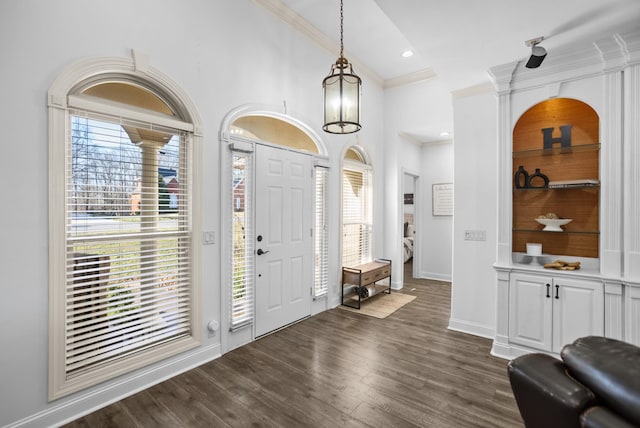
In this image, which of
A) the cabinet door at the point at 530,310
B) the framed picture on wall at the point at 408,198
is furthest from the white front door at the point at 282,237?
the framed picture on wall at the point at 408,198

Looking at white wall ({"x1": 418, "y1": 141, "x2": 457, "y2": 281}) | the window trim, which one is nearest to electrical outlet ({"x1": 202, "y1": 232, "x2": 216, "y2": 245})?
the window trim

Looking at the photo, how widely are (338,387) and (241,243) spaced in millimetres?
1660

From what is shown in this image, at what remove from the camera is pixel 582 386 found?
3.33 feet

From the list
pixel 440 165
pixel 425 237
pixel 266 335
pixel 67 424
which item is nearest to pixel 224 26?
pixel 266 335

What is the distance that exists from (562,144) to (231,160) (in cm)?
323

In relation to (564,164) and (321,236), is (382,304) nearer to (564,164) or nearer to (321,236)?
(321,236)

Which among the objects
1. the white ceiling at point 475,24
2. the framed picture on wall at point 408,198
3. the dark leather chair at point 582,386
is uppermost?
the white ceiling at point 475,24

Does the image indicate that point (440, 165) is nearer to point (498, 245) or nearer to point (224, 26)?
point (498, 245)

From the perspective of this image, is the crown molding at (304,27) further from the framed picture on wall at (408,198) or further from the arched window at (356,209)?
the framed picture on wall at (408,198)

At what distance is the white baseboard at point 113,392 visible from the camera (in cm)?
202

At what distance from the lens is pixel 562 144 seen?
9.81ft

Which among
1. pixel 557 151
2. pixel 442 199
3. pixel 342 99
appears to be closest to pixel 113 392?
pixel 342 99

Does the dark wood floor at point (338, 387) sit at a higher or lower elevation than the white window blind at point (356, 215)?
lower

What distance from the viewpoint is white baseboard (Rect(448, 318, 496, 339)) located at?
355 cm
